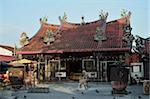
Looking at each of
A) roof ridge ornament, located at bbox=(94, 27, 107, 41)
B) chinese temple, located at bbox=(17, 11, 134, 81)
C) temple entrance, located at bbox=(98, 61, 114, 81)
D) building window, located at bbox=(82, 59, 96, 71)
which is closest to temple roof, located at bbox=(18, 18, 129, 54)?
chinese temple, located at bbox=(17, 11, 134, 81)

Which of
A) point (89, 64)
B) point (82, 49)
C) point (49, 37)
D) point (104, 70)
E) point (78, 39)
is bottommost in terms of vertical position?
point (104, 70)

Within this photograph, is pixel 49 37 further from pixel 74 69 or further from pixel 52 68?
pixel 74 69

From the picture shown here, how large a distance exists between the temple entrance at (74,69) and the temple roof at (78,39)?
0.95 m

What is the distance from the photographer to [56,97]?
9281 millimetres

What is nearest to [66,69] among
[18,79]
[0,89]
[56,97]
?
[18,79]

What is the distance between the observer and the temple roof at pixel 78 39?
1518cm

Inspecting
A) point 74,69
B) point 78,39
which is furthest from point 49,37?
point 74,69

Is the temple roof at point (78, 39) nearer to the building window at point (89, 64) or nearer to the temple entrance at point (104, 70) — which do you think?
the building window at point (89, 64)

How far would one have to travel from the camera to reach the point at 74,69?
636 inches

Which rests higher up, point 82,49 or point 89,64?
point 82,49

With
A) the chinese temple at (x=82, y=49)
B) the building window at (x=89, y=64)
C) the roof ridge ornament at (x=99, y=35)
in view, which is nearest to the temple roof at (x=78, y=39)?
the chinese temple at (x=82, y=49)

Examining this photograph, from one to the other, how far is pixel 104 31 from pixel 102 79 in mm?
2689

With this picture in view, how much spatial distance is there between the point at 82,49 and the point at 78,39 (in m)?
1.35

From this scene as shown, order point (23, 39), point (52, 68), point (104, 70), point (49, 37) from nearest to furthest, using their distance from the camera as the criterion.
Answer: point (104, 70)
point (52, 68)
point (49, 37)
point (23, 39)
